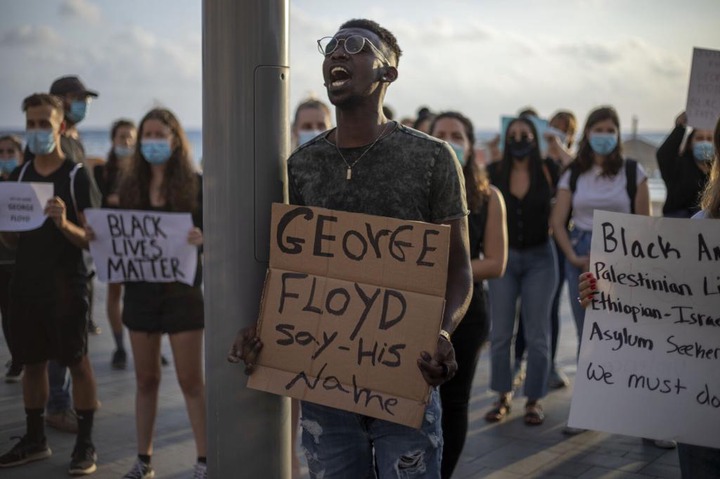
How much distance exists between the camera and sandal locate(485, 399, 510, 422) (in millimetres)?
6227

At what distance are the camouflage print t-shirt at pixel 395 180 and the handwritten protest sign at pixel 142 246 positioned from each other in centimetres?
215

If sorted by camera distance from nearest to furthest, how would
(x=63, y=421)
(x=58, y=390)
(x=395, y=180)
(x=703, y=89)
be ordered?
(x=395, y=180)
(x=703, y=89)
(x=63, y=421)
(x=58, y=390)

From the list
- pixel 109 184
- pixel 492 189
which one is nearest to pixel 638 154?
pixel 109 184

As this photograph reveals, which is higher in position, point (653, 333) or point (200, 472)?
point (653, 333)

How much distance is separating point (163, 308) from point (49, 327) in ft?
3.09

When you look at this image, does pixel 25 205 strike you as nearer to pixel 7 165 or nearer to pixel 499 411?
pixel 7 165

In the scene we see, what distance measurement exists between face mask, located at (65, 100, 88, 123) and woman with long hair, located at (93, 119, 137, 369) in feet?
1.52

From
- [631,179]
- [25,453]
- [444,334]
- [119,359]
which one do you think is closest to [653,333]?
[444,334]

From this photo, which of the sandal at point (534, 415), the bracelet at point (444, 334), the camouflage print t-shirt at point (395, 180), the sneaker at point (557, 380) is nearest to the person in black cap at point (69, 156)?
the camouflage print t-shirt at point (395, 180)

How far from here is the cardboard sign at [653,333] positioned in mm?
2924

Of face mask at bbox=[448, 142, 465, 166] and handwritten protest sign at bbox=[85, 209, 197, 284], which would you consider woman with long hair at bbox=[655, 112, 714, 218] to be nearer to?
face mask at bbox=[448, 142, 465, 166]

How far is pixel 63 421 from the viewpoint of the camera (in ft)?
19.9

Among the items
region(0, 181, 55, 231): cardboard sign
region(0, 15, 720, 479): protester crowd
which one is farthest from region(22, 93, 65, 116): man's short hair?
region(0, 181, 55, 231): cardboard sign

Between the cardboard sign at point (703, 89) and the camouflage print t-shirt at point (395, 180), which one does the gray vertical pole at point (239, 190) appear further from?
the cardboard sign at point (703, 89)
